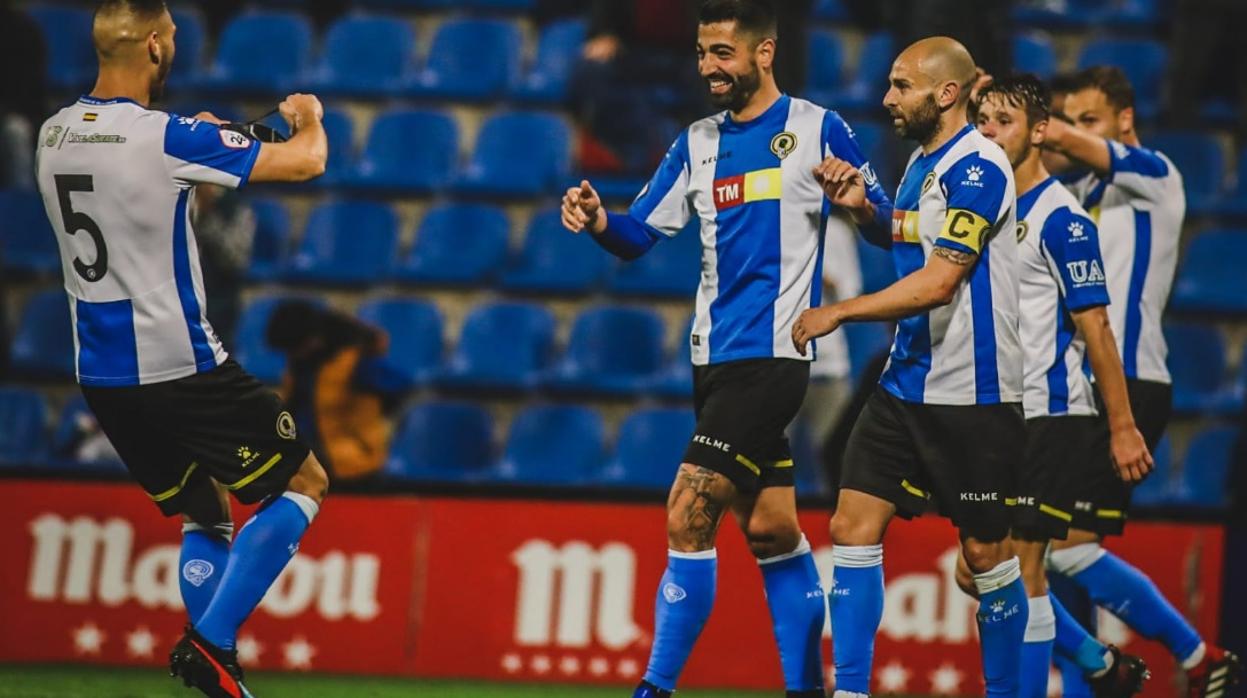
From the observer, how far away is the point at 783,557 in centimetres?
557

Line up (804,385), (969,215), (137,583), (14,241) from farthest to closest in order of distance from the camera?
(14,241)
(137,583)
(804,385)
(969,215)

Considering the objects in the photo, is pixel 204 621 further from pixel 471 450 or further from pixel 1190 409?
pixel 1190 409

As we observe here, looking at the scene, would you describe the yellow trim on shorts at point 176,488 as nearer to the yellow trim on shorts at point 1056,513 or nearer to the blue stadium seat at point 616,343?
the yellow trim on shorts at point 1056,513

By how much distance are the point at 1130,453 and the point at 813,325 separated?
133cm

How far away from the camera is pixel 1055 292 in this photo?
5844mm

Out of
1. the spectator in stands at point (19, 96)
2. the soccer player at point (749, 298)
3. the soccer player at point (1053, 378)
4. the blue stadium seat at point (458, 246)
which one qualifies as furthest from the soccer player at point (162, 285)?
the spectator in stands at point (19, 96)

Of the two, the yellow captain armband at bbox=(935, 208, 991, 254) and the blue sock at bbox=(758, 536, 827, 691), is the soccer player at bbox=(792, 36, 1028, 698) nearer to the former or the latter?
the yellow captain armband at bbox=(935, 208, 991, 254)

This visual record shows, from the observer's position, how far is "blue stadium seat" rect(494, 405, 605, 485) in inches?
360

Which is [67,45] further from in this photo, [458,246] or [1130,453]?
[1130,453]

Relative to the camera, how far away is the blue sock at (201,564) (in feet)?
18.0

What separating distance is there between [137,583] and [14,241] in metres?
3.56

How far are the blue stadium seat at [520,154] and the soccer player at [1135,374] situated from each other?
14.7 ft

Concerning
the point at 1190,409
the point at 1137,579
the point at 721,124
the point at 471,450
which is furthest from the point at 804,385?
the point at 1190,409

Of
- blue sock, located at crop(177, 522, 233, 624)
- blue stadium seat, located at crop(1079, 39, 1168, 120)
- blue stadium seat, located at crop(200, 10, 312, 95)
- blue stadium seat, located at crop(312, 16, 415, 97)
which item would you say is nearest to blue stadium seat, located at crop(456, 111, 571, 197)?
blue stadium seat, located at crop(312, 16, 415, 97)
